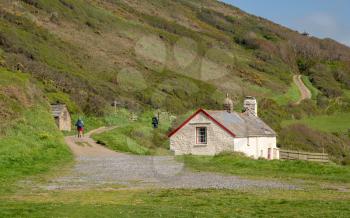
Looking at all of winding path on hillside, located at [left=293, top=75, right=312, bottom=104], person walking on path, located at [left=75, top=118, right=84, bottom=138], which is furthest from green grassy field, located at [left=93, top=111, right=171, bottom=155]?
winding path on hillside, located at [left=293, top=75, right=312, bottom=104]

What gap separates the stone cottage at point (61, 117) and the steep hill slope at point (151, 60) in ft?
18.7

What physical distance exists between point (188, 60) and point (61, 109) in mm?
64320

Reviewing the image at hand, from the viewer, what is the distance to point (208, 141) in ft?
141

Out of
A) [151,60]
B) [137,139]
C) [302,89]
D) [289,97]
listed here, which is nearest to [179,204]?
[137,139]

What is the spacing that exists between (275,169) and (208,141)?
1308 cm

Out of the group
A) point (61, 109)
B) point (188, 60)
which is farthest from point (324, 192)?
point (188, 60)

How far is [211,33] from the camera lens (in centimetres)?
15238

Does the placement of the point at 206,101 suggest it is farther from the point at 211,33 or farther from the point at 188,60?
the point at 211,33

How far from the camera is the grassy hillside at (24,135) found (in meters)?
28.4

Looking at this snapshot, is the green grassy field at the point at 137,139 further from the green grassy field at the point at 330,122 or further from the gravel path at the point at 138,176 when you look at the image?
the green grassy field at the point at 330,122

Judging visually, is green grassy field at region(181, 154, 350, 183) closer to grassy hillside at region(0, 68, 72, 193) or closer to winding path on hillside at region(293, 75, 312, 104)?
grassy hillside at region(0, 68, 72, 193)

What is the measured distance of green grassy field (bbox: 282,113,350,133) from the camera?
71.9 m

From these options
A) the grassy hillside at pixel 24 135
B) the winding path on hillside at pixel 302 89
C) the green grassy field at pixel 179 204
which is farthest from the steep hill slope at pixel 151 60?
the green grassy field at pixel 179 204

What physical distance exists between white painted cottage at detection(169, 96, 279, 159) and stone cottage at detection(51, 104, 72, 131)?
9.77 meters
